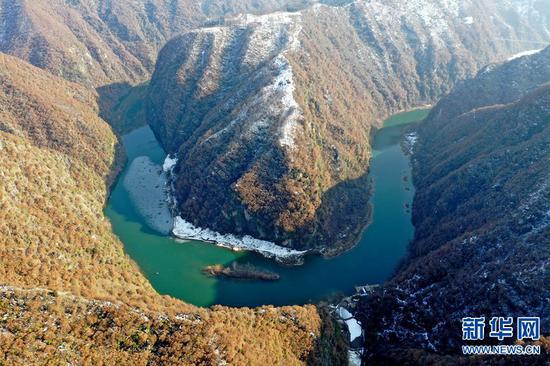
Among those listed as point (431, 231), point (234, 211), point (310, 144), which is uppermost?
point (310, 144)

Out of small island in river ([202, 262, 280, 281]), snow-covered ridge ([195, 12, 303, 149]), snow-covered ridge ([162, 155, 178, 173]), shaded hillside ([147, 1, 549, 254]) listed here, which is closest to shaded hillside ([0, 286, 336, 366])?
small island in river ([202, 262, 280, 281])

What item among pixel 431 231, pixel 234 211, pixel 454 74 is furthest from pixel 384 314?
pixel 454 74

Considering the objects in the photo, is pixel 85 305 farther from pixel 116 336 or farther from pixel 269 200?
pixel 269 200

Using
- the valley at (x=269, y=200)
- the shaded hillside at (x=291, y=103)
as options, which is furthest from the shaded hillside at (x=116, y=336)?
the shaded hillside at (x=291, y=103)

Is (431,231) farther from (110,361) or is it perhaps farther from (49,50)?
(49,50)

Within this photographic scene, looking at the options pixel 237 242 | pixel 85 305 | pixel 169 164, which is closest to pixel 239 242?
pixel 237 242

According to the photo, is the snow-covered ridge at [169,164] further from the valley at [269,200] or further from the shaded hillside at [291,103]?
the shaded hillside at [291,103]
